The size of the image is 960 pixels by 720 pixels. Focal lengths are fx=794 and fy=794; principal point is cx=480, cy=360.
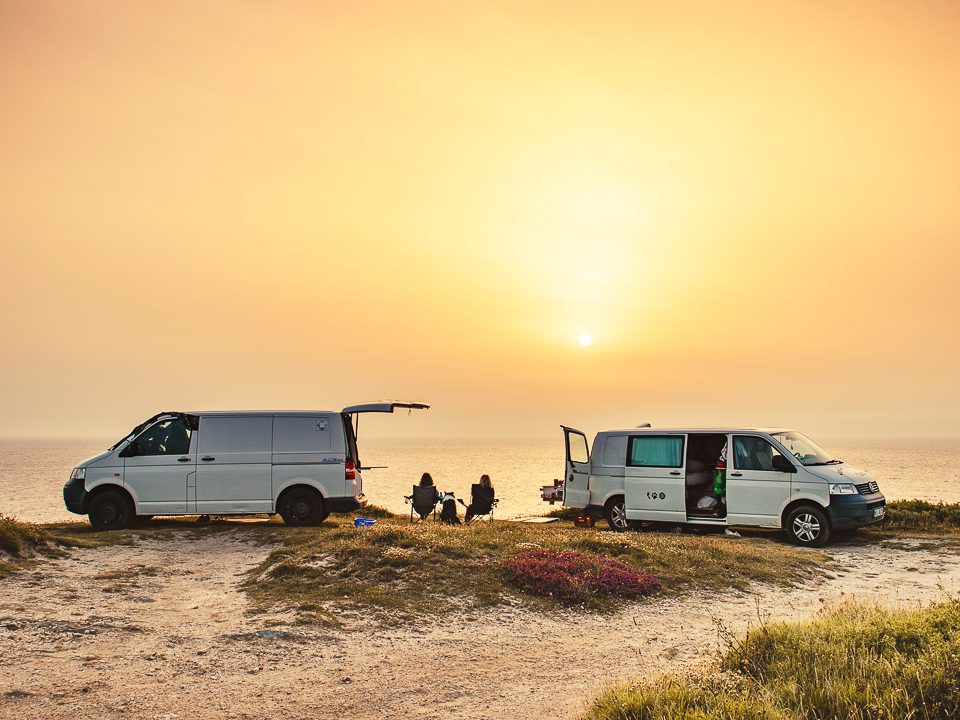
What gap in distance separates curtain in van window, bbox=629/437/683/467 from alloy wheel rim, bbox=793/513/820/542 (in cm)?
260

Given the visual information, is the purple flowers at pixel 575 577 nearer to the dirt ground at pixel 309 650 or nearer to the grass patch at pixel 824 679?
the dirt ground at pixel 309 650

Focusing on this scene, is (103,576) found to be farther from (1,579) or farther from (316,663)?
(316,663)

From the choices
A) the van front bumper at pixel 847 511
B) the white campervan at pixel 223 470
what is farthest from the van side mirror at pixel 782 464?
the white campervan at pixel 223 470

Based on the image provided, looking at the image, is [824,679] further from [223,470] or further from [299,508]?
[223,470]

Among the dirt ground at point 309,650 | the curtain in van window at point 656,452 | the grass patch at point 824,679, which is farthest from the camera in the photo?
the curtain in van window at point 656,452

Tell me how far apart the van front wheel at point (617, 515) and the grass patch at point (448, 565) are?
256 cm

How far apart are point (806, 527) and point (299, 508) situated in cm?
1056

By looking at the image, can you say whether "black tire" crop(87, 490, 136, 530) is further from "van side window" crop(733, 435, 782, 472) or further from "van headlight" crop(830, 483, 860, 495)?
"van headlight" crop(830, 483, 860, 495)

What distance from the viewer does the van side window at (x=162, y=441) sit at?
16984 mm

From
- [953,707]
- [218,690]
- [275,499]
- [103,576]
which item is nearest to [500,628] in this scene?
[218,690]

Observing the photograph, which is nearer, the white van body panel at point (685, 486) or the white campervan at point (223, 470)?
the white van body panel at point (685, 486)

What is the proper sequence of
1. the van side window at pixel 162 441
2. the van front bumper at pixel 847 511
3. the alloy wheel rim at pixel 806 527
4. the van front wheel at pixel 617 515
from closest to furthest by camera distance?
the van front bumper at pixel 847 511, the alloy wheel rim at pixel 806 527, the van side window at pixel 162 441, the van front wheel at pixel 617 515

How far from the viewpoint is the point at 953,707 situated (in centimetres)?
655

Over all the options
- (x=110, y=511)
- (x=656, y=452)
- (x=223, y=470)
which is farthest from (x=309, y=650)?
(x=656, y=452)
